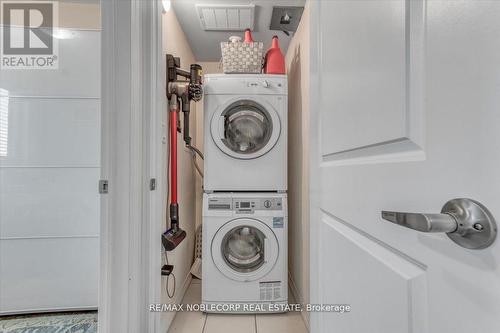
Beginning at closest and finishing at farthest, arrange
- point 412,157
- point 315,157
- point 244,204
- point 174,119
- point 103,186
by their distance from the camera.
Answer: point 412,157 < point 315,157 < point 103,186 < point 174,119 < point 244,204

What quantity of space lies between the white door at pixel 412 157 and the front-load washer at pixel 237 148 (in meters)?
1.12

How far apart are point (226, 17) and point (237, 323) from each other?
91.2 inches

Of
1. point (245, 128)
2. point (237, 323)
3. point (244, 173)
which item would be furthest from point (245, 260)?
point (245, 128)

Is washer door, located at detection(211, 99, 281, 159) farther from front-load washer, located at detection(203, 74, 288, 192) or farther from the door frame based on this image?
the door frame

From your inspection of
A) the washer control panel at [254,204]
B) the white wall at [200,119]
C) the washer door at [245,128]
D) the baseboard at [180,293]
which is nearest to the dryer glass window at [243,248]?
the washer control panel at [254,204]

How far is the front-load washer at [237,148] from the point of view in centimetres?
196

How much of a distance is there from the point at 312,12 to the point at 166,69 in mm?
984

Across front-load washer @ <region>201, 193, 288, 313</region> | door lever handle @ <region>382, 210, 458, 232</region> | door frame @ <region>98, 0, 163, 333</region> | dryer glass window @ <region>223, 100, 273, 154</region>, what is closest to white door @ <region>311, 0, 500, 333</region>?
door lever handle @ <region>382, 210, 458, 232</region>

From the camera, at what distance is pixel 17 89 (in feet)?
5.73

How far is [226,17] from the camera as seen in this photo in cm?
203

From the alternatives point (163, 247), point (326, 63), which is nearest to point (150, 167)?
point (163, 247)

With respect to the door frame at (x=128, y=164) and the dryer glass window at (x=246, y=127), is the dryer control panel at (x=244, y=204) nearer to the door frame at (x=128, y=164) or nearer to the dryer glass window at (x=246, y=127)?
the dryer glass window at (x=246, y=127)

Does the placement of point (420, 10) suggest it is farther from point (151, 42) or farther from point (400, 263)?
point (151, 42)

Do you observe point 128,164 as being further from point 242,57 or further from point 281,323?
point 281,323
